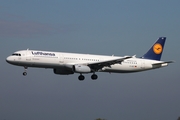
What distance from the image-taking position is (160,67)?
81.9 m

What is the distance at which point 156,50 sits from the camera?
86.0 m

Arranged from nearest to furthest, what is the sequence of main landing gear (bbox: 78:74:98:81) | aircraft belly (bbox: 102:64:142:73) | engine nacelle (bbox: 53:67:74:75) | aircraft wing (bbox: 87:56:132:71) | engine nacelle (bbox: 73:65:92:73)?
1. engine nacelle (bbox: 73:65:92:73)
2. aircraft wing (bbox: 87:56:132:71)
3. engine nacelle (bbox: 53:67:74:75)
4. aircraft belly (bbox: 102:64:142:73)
5. main landing gear (bbox: 78:74:98:81)

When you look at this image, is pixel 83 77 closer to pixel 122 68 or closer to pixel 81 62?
pixel 81 62

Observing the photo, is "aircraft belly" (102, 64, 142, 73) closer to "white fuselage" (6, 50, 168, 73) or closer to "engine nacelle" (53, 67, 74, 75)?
"white fuselage" (6, 50, 168, 73)

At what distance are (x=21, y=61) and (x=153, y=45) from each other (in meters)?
27.2

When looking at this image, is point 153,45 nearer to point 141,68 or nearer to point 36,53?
point 141,68

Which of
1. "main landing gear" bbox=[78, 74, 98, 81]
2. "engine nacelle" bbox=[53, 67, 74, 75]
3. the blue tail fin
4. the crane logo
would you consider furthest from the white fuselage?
the crane logo

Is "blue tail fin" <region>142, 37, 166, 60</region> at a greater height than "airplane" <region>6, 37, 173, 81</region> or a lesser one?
greater

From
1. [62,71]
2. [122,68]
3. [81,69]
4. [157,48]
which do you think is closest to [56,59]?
[81,69]

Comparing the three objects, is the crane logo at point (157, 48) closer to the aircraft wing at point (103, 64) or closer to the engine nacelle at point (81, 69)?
the aircraft wing at point (103, 64)

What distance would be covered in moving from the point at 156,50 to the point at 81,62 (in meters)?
17.5

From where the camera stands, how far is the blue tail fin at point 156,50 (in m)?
A: 84.2

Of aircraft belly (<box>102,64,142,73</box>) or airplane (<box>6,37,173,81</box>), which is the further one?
aircraft belly (<box>102,64,142,73</box>)

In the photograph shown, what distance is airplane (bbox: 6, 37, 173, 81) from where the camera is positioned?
2795 inches
